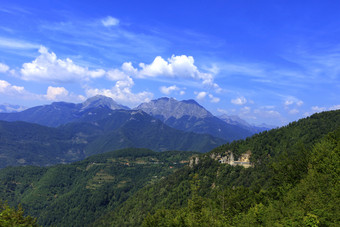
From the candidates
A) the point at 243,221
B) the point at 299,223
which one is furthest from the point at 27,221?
the point at 299,223

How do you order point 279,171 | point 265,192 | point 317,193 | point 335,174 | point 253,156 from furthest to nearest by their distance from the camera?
point 253,156 < point 279,171 < point 265,192 < point 335,174 < point 317,193

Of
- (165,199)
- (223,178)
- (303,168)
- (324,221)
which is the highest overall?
(303,168)

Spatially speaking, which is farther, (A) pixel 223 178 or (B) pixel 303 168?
(A) pixel 223 178

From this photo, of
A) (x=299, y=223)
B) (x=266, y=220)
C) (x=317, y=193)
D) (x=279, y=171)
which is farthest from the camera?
(x=279, y=171)

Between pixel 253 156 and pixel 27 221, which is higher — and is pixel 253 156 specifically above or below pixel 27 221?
above

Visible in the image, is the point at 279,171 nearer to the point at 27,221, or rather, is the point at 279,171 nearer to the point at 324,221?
the point at 324,221

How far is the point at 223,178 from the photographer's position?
7190 inches

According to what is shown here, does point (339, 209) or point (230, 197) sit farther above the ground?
point (339, 209)

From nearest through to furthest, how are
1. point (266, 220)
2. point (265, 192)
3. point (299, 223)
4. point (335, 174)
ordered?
point (299, 223) → point (266, 220) → point (335, 174) → point (265, 192)

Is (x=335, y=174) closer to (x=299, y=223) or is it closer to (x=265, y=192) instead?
(x=265, y=192)

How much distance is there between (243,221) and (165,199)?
127193 millimetres

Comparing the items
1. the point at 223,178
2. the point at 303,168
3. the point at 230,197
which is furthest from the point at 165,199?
the point at 303,168

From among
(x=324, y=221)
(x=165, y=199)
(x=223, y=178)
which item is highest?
(x=324, y=221)

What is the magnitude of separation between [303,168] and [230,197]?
36.6m
